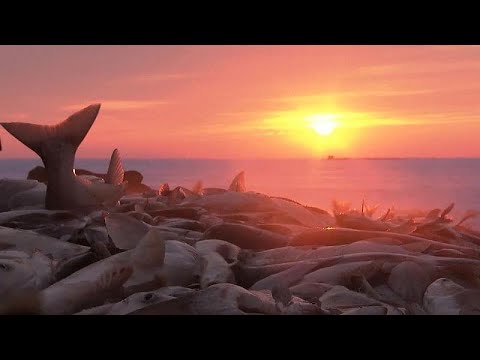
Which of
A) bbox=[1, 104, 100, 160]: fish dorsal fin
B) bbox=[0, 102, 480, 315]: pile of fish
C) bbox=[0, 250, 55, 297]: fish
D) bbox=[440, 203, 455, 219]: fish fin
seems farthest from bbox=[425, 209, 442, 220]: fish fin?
bbox=[0, 250, 55, 297]: fish

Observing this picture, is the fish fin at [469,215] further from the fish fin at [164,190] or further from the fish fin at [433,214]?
the fish fin at [164,190]

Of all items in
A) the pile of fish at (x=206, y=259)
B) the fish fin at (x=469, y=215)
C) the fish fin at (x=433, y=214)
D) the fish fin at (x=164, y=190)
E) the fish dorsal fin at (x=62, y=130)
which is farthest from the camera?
the fish fin at (x=164, y=190)

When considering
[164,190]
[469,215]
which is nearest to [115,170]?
[164,190]

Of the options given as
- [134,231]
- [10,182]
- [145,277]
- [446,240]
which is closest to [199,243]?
[134,231]

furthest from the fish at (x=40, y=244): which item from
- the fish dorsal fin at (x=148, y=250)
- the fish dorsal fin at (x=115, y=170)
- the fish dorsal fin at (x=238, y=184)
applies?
the fish dorsal fin at (x=238, y=184)

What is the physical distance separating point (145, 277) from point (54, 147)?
164 centimetres

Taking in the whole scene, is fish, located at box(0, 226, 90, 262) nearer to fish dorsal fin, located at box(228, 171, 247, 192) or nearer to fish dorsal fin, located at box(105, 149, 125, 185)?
fish dorsal fin, located at box(105, 149, 125, 185)

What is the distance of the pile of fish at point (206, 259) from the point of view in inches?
109

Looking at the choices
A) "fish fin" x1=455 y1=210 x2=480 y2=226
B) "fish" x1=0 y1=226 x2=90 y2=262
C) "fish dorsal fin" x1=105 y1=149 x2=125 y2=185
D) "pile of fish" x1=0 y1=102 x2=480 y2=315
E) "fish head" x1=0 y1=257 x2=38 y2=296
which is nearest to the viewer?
"pile of fish" x1=0 y1=102 x2=480 y2=315

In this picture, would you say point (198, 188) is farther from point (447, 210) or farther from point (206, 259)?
point (206, 259)

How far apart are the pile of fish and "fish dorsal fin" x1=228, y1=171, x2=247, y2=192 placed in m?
0.94

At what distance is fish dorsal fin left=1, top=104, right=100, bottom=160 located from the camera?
14.0 feet
